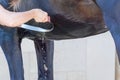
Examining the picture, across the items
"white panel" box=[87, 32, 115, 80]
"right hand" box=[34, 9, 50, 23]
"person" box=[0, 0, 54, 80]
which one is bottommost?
"white panel" box=[87, 32, 115, 80]

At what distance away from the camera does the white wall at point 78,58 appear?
204 centimetres

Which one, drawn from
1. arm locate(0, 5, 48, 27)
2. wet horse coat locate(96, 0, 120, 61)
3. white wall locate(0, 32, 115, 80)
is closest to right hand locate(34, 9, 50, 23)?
arm locate(0, 5, 48, 27)

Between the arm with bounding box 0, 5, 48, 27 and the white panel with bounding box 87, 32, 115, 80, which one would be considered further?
the white panel with bounding box 87, 32, 115, 80

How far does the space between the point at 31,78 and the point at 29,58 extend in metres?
0.11

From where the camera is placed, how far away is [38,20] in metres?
0.87

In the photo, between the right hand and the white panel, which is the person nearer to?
the right hand

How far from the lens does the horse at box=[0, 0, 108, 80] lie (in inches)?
32.6

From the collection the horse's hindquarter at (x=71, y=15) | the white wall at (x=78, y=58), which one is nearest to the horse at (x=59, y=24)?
the horse's hindquarter at (x=71, y=15)

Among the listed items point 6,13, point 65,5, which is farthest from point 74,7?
point 6,13

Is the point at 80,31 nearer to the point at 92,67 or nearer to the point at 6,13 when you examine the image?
the point at 6,13

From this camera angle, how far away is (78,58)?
→ 205 cm

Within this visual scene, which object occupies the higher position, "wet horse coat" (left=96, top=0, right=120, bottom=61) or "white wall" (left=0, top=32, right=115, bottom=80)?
"wet horse coat" (left=96, top=0, right=120, bottom=61)

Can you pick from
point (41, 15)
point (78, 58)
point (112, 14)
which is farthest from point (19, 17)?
point (78, 58)

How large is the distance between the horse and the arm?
2cm
